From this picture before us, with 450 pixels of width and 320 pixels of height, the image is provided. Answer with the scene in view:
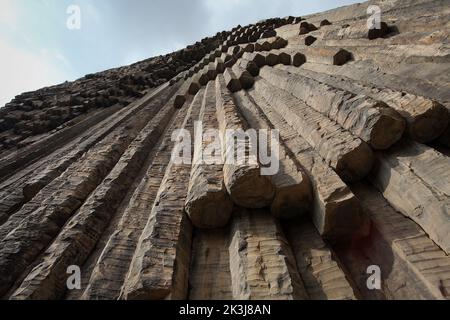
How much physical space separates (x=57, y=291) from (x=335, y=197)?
1.41 metres

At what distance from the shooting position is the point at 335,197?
161cm

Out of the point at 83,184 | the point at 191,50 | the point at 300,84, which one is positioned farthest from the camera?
the point at 191,50

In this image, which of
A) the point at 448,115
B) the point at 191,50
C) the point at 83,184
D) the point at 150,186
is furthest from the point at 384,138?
the point at 191,50

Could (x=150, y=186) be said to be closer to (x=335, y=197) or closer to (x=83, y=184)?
(x=83, y=184)

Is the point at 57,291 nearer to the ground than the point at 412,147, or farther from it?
nearer to the ground

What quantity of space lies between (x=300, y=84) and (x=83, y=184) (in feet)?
6.74

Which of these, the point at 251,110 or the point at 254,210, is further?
the point at 251,110

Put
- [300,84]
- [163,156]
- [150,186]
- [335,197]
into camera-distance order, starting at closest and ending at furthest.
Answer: [335,197], [150,186], [163,156], [300,84]

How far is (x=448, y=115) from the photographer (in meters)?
1.80

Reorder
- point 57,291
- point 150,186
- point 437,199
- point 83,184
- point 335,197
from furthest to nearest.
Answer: point 83,184 → point 150,186 → point 57,291 → point 335,197 → point 437,199

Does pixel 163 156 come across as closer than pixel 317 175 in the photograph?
No
